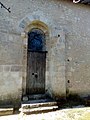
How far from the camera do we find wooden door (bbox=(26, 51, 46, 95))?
24.4ft

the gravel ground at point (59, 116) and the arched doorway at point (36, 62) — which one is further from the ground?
the arched doorway at point (36, 62)

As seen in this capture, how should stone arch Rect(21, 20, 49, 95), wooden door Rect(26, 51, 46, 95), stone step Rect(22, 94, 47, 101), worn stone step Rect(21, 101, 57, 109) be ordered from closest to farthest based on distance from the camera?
worn stone step Rect(21, 101, 57, 109) → stone step Rect(22, 94, 47, 101) → stone arch Rect(21, 20, 49, 95) → wooden door Rect(26, 51, 46, 95)

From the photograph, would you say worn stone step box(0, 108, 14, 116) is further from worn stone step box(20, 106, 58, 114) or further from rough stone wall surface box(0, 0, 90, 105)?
rough stone wall surface box(0, 0, 90, 105)

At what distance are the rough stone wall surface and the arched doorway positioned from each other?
333 mm

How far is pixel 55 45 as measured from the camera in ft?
25.4

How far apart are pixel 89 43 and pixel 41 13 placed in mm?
3103

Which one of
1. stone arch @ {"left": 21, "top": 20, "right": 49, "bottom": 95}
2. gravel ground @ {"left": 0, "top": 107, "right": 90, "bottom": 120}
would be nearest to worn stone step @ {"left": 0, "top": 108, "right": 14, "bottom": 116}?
gravel ground @ {"left": 0, "top": 107, "right": 90, "bottom": 120}

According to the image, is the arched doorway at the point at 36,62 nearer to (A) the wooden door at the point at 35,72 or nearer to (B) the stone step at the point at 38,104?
(A) the wooden door at the point at 35,72

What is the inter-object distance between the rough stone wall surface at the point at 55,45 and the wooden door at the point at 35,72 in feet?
0.96

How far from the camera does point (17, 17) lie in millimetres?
7086

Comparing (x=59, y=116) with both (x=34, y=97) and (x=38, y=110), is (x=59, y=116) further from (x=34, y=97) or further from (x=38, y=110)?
(x=34, y=97)

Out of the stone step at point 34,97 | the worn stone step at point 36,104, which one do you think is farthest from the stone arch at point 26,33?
the worn stone step at point 36,104

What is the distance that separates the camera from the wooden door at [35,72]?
7.44 meters

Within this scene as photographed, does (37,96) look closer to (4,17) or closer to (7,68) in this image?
(7,68)
